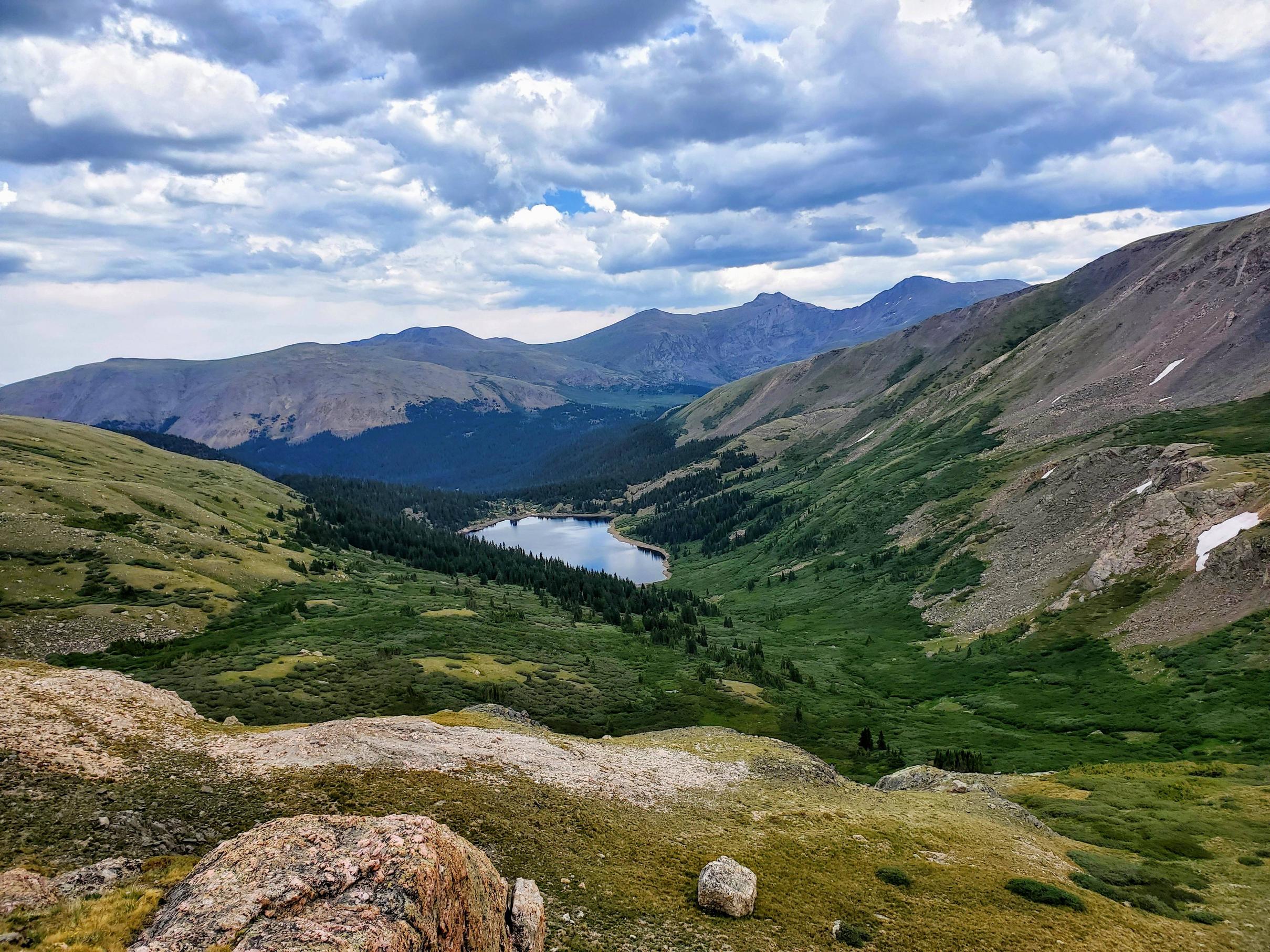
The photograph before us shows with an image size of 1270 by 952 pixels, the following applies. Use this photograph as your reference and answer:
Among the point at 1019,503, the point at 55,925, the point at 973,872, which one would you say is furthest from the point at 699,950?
the point at 1019,503

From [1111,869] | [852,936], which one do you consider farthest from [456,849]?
[1111,869]

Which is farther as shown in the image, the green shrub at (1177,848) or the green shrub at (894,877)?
the green shrub at (1177,848)

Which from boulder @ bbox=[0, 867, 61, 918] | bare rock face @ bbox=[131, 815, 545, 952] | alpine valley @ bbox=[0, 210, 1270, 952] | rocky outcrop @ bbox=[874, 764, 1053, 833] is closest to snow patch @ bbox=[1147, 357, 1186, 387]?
alpine valley @ bbox=[0, 210, 1270, 952]

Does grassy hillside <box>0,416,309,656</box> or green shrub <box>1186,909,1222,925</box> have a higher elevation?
grassy hillside <box>0,416,309,656</box>

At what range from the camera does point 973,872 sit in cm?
3097

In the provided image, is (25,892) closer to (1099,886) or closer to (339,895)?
(339,895)

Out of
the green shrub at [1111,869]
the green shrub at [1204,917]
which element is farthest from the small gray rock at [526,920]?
the green shrub at [1204,917]

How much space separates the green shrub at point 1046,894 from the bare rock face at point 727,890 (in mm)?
12531

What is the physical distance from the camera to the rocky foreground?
16.7 m

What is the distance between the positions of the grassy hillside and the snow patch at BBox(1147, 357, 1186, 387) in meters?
196

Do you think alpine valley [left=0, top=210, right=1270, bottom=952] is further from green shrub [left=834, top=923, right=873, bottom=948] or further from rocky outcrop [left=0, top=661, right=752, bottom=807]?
rocky outcrop [left=0, top=661, right=752, bottom=807]

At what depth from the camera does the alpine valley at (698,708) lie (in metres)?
22.7

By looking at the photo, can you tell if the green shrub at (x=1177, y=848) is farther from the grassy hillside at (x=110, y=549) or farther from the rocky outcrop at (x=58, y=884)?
the grassy hillside at (x=110, y=549)

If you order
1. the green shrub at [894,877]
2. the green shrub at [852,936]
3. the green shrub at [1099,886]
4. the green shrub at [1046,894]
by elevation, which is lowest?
the green shrub at [1099,886]
